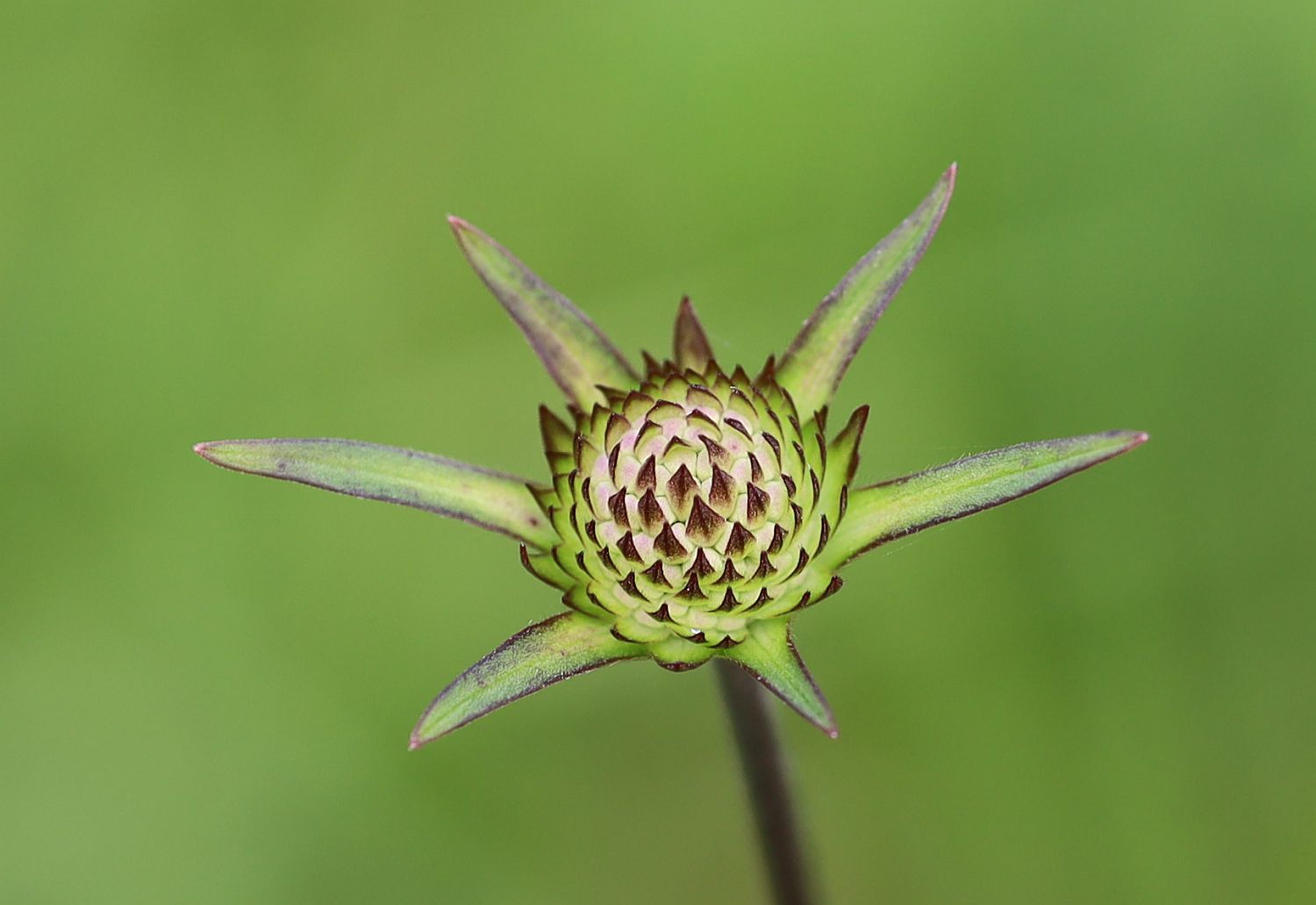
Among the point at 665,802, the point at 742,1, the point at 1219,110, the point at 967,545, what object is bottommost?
the point at 665,802

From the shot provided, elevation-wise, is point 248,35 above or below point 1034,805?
above

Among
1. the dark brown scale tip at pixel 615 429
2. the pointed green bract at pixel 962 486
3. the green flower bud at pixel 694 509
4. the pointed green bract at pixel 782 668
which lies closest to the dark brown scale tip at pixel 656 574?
the green flower bud at pixel 694 509

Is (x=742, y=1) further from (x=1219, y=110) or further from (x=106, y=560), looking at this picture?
(x=106, y=560)

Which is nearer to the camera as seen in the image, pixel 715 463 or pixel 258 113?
pixel 715 463

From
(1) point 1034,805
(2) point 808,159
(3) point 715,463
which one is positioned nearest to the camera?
(3) point 715,463

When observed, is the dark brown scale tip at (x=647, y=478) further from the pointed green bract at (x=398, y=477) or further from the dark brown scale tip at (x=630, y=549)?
the pointed green bract at (x=398, y=477)

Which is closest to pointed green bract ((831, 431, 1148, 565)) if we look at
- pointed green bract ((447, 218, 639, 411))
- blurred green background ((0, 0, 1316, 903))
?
pointed green bract ((447, 218, 639, 411))

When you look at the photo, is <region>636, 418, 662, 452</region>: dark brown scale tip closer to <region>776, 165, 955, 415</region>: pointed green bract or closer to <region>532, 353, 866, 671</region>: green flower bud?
<region>532, 353, 866, 671</region>: green flower bud

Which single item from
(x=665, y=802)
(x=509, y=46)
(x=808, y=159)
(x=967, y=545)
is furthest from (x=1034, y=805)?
(x=509, y=46)
